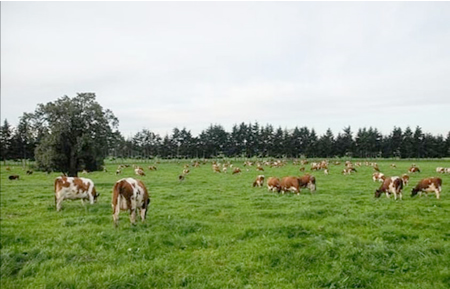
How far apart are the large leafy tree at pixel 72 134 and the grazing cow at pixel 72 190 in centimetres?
1476

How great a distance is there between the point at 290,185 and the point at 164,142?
94.0 m

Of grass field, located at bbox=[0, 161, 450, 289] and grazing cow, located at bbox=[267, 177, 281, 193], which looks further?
grazing cow, located at bbox=[267, 177, 281, 193]

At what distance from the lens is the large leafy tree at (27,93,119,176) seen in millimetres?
31562

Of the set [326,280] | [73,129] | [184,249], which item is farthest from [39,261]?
[73,129]

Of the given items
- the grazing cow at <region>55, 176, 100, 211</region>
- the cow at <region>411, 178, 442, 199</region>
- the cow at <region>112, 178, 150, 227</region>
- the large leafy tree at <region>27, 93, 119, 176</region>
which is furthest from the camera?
the large leafy tree at <region>27, 93, 119, 176</region>

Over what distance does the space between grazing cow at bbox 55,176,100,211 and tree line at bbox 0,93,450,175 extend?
14.8 meters

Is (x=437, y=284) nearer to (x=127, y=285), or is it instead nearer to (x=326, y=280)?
(x=326, y=280)

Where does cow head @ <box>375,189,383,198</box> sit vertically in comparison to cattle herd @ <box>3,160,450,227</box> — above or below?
below

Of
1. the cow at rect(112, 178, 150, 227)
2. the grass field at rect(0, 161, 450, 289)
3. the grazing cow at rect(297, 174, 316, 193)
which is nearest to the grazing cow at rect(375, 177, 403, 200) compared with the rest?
the grazing cow at rect(297, 174, 316, 193)

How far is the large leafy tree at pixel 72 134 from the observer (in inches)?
1243

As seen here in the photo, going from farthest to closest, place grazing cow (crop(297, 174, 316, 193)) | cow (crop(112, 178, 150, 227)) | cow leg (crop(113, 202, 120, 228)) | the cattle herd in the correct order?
grazing cow (crop(297, 174, 316, 193)) < the cattle herd < cow (crop(112, 178, 150, 227)) < cow leg (crop(113, 202, 120, 228))

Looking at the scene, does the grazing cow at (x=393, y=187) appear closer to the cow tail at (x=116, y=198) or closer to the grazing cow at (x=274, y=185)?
the grazing cow at (x=274, y=185)

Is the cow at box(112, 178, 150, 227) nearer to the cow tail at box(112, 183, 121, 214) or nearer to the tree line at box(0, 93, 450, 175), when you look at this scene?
the cow tail at box(112, 183, 121, 214)

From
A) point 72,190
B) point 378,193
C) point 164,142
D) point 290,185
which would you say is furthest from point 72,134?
point 164,142
